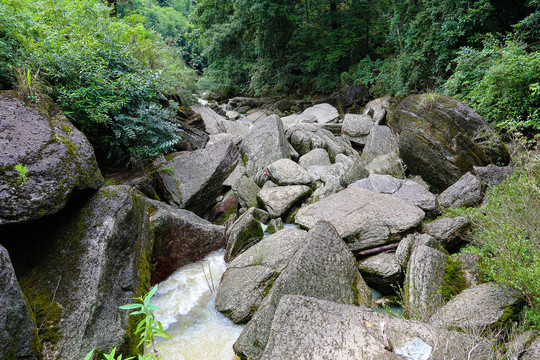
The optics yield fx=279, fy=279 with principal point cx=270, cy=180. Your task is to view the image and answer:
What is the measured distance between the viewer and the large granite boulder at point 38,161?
9.09 feet

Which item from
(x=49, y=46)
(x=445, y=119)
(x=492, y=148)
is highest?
(x=49, y=46)

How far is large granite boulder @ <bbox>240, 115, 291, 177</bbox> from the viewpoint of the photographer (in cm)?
844

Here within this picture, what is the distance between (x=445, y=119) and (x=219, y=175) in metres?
5.93

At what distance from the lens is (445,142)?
6.89 m

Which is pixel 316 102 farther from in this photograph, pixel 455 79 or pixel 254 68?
pixel 455 79

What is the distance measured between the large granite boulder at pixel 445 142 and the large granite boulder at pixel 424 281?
336cm

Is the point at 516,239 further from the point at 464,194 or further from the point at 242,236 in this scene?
the point at 242,236

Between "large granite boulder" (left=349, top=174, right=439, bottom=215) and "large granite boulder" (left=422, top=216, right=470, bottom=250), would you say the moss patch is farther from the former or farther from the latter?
"large granite boulder" (left=349, top=174, right=439, bottom=215)

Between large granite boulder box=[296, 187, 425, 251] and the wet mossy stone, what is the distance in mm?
3295

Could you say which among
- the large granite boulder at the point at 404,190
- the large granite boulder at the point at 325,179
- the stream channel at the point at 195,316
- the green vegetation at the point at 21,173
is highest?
the green vegetation at the point at 21,173

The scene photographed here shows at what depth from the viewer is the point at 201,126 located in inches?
389

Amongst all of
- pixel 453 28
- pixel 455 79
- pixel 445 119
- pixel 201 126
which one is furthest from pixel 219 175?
pixel 453 28

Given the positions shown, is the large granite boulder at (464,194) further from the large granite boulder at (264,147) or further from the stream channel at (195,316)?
the large granite boulder at (264,147)

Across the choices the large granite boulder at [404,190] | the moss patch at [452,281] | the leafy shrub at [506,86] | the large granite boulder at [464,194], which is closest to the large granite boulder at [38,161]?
the moss patch at [452,281]
